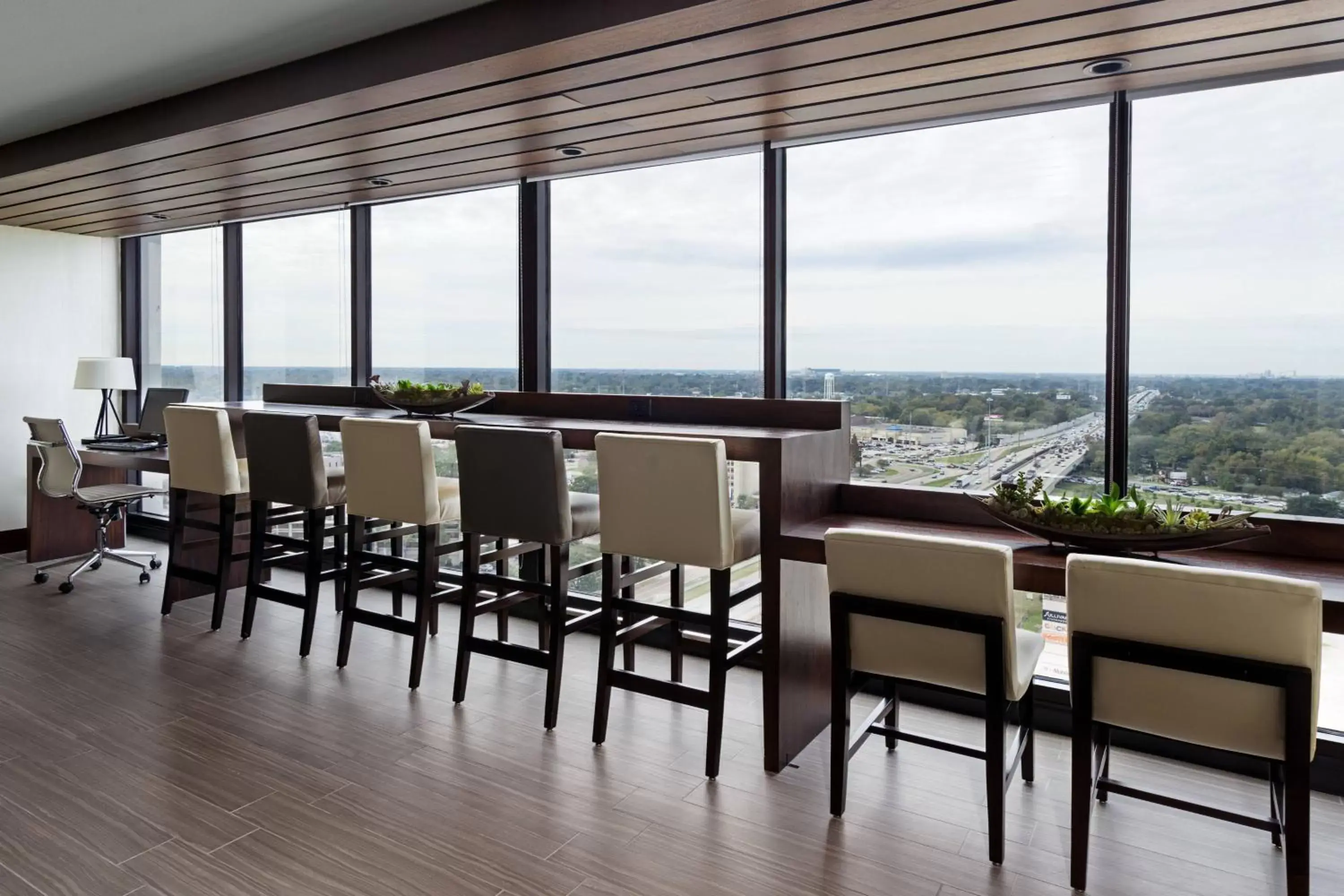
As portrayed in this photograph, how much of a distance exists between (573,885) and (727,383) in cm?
239

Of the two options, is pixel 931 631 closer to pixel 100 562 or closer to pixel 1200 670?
pixel 1200 670

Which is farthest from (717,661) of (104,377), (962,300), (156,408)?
(104,377)

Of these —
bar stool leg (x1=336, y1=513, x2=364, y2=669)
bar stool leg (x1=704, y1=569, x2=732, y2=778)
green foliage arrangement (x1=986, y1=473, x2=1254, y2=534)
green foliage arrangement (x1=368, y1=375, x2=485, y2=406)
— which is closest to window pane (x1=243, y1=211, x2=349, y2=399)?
green foliage arrangement (x1=368, y1=375, x2=485, y2=406)

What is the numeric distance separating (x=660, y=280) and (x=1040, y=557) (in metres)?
2.42

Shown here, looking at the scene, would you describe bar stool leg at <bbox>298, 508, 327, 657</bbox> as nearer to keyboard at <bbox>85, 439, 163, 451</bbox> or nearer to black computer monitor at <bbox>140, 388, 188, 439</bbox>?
keyboard at <bbox>85, 439, 163, 451</bbox>

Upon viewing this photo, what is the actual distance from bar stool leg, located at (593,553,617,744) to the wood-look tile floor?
9cm

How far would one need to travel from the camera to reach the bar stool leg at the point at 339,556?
4457mm

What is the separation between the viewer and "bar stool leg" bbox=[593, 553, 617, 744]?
315 centimetres

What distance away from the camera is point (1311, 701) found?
197cm

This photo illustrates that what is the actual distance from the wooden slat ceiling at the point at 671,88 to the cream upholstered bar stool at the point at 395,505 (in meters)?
1.27

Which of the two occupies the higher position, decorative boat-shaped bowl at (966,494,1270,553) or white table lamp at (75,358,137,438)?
white table lamp at (75,358,137,438)

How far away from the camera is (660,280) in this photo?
435 cm

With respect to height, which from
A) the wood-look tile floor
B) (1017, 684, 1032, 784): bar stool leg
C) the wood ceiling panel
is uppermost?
the wood ceiling panel

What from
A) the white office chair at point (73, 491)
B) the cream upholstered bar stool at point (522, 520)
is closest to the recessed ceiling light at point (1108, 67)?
→ the cream upholstered bar stool at point (522, 520)
